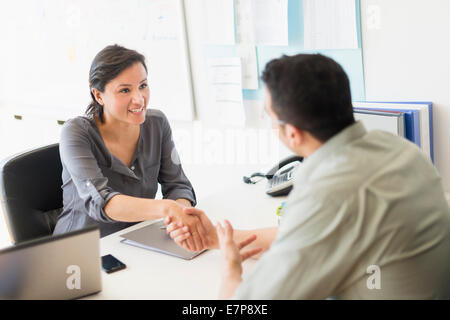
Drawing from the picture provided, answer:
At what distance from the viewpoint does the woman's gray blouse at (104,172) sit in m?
1.70

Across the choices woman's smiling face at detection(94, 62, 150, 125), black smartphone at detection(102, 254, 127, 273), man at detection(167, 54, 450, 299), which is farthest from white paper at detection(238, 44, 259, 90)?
man at detection(167, 54, 450, 299)

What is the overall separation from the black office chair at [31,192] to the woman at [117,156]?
5cm

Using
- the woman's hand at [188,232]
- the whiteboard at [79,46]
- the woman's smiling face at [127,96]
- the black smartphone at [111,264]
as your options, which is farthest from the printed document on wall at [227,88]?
the black smartphone at [111,264]

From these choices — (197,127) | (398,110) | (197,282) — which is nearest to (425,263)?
(197,282)

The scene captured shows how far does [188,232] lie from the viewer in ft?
4.57

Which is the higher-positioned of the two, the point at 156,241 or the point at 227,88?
the point at 227,88

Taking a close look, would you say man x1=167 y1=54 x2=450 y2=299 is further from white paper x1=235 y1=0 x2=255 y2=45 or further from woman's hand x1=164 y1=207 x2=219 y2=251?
white paper x1=235 y1=0 x2=255 y2=45

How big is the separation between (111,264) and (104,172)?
56 centimetres

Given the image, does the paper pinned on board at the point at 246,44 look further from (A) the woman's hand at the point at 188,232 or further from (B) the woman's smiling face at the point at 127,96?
(A) the woman's hand at the point at 188,232

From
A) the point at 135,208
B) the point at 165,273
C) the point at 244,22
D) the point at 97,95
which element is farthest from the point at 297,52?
the point at 165,273

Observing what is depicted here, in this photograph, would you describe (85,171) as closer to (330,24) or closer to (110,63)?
(110,63)

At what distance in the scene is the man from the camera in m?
0.87

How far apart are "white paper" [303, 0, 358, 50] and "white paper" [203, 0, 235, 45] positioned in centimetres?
40
